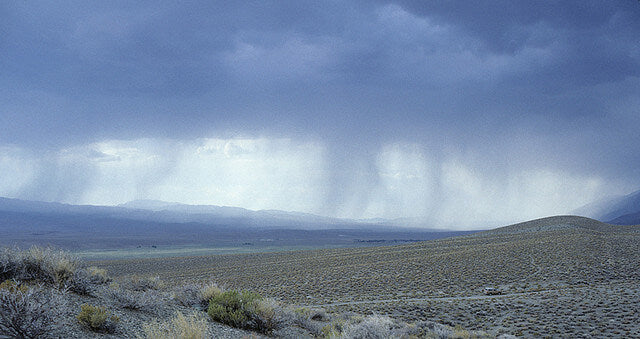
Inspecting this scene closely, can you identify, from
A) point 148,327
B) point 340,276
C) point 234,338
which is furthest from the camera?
point 340,276

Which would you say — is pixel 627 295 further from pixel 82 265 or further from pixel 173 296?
pixel 82 265

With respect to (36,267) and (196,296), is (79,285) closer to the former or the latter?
(36,267)

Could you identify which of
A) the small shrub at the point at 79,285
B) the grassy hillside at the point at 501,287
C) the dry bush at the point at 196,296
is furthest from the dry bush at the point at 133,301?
the grassy hillside at the point at 501,287

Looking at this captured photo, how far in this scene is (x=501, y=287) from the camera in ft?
79.5

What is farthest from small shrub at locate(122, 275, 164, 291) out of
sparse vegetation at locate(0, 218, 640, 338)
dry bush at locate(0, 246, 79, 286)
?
dry bush at locate(0, 246, 79, 286)

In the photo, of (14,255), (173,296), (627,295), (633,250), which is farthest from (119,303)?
(633,250)

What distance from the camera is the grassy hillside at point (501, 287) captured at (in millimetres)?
15656

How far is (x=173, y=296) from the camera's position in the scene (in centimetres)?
1119

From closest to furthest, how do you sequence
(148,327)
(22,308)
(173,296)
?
(22,308), (148,327), (173,296)

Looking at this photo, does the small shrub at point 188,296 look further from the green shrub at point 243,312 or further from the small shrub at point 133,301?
the small shrub at point 133,301

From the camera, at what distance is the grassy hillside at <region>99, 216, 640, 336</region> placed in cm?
1566

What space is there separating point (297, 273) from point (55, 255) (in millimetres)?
28202

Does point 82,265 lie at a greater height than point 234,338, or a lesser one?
greater

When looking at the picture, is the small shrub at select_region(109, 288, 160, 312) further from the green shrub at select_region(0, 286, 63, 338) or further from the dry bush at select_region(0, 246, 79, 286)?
the green shrub at select_region(0, 286, 63, 338)
